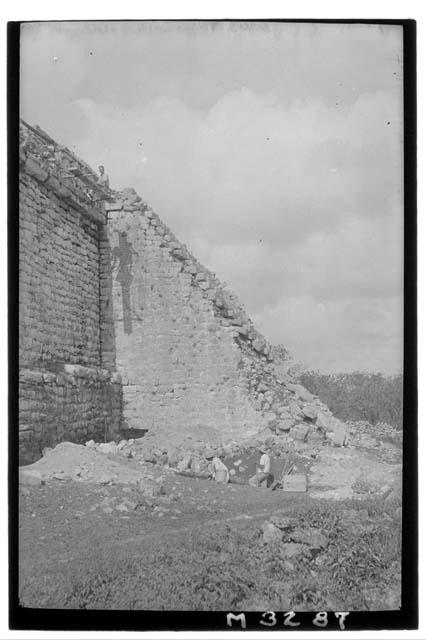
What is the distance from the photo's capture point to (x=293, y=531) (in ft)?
21.8

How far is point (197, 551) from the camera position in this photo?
6.54m

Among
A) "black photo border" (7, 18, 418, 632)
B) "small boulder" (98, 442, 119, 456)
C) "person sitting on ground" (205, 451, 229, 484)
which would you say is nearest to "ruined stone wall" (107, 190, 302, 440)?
"person sitting on ground" (205, 451, 229, 484)

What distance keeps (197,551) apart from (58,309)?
266cm

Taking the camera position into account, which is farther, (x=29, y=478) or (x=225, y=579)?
(x=29, y=478)

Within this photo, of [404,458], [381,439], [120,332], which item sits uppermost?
[120,332]

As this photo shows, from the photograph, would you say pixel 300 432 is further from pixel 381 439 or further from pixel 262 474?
pixel 381 439

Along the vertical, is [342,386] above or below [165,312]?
below

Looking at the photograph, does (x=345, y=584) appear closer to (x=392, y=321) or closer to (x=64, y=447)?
(x=392, y=321)

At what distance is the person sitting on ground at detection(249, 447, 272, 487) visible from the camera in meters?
6.92

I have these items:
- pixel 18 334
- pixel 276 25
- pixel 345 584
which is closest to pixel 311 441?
pixel 345 584

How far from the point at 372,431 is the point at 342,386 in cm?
49

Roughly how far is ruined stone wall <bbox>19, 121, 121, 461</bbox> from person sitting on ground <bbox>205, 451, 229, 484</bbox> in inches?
45.2

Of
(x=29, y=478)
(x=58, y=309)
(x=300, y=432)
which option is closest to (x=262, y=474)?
(x=300, y=432)

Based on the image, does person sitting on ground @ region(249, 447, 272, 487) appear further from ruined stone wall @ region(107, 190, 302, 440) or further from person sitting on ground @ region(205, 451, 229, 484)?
ruined stone wall @ region(107, 190, 302, 440)
